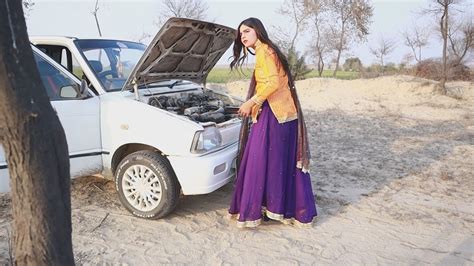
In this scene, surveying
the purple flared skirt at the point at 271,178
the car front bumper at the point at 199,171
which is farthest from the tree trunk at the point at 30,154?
the purple flared skirt at the point at 271,178

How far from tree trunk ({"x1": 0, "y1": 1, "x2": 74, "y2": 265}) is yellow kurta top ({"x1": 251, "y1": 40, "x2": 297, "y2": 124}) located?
2.22m

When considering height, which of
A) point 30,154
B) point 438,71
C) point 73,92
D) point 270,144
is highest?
point 438,71

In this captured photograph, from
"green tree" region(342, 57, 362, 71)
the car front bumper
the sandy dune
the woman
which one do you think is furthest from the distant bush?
the car front bumper

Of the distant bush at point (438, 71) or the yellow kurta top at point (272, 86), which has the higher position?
the distant bush at point (438, 71)

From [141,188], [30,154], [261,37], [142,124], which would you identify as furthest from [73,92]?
[30,154]

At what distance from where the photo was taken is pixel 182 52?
4.69 meters

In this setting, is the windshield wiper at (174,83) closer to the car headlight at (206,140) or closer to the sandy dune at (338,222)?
the car headlight at (206,140)

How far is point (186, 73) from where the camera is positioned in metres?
5.16

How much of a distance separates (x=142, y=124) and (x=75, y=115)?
0.69 m

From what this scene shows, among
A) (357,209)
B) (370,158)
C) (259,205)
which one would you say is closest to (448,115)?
(370,158)

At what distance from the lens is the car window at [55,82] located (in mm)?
3900

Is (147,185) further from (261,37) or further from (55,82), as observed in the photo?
(261,37)

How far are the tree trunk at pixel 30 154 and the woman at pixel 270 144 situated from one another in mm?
2215

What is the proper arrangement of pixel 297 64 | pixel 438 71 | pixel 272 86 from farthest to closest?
pixel 297 64, pixel 438 71, pixel 272 86
